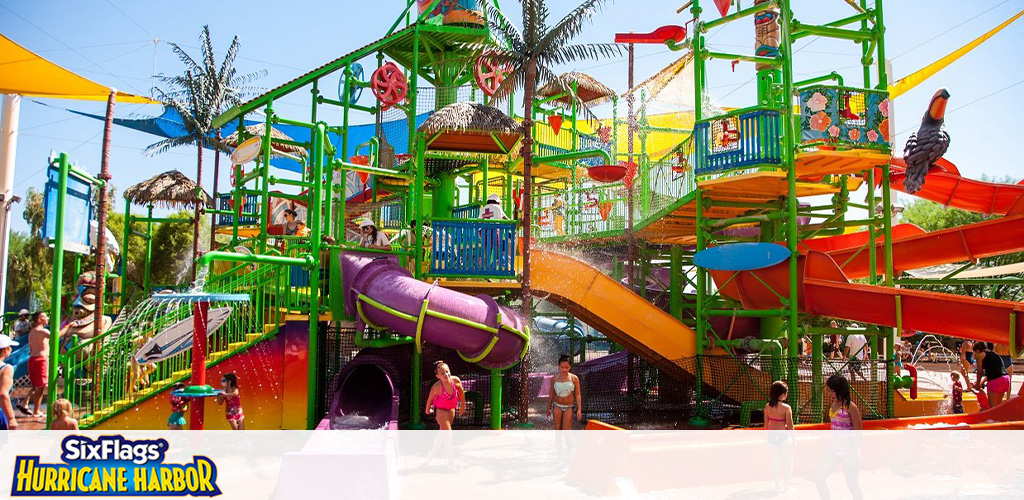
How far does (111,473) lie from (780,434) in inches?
288

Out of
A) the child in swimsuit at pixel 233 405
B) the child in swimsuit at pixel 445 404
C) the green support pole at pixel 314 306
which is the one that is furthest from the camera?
the green support pole at pixel 314 306

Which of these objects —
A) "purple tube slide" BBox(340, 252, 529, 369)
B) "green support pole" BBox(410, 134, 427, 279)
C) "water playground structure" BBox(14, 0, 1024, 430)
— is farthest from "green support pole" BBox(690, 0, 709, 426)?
"green support pole" BBox(410, 134, 427, 279)

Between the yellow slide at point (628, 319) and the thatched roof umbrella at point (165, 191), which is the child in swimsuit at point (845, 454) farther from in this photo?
the thatched roof umbrella at point (165, 191)

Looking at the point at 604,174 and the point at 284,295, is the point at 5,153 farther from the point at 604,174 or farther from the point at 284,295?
the point at 604,174

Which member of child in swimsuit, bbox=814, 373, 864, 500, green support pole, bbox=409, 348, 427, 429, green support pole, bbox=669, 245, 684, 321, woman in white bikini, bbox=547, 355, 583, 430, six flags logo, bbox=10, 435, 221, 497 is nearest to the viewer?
six flags logo, bbox=10, 435, 221, 497

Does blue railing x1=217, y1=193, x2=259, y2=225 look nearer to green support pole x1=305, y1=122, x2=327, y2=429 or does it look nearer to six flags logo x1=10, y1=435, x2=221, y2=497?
green support pole x1=305, y1=122, x2=327, y2=429

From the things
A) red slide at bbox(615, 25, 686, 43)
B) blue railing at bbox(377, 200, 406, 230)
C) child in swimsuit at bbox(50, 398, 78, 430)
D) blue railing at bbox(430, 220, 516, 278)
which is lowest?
child in swimsuit at bbox(50, 398, 78, 430)

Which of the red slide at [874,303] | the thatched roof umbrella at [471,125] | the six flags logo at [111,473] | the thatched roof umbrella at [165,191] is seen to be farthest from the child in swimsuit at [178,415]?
the thatched roof umbrella at [165,191]

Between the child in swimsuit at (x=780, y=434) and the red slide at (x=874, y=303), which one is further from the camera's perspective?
the red slide at (x=874, y=303)

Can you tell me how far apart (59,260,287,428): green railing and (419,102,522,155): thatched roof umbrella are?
3671mm

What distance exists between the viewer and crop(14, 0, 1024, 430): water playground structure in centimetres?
1130

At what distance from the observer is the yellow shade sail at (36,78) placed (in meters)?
17.7

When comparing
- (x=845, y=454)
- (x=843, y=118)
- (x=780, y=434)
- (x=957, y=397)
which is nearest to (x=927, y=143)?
(x=843, y=118)

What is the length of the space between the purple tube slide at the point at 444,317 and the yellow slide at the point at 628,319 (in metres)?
2.95
